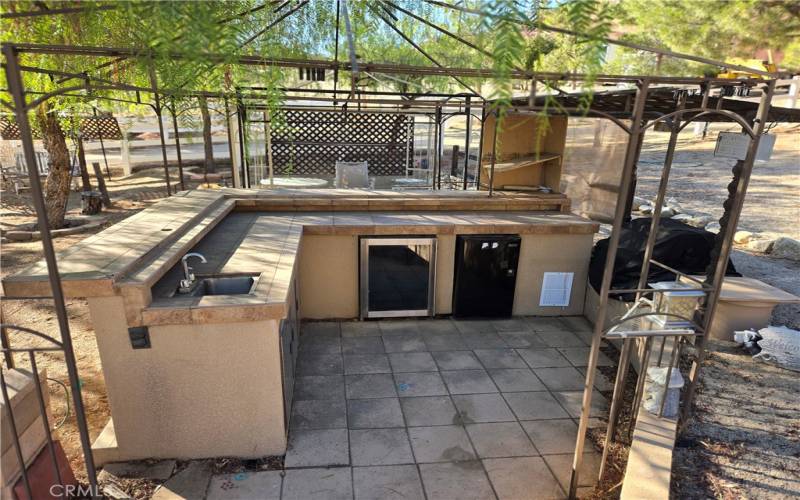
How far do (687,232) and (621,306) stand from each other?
1305 mm

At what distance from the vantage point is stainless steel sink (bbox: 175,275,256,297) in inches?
132

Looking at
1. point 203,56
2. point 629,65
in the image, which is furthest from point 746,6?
point 203,56

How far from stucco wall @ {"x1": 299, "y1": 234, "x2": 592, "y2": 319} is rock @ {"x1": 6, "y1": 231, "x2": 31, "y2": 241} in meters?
6.24

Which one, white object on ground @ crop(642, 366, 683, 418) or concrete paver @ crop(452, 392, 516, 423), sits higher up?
white object on ground @ crop(642, 366, 683, 418)

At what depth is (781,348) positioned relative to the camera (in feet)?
13.2

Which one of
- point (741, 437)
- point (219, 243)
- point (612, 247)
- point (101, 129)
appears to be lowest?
point (741, 437)

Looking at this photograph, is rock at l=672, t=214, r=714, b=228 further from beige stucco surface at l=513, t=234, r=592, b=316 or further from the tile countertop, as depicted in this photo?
beige stucco surface at l=513, t=234, r=592, b=316

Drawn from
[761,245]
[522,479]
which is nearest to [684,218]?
[761,245]

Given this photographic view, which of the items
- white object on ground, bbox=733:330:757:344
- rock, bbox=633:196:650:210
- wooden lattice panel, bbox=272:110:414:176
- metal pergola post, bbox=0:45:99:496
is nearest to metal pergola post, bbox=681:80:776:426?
white object on ground, bbox=733:330:757:344

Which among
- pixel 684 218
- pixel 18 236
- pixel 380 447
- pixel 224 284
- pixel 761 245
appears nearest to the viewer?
pixel 380 447

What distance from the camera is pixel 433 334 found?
502 centimetres

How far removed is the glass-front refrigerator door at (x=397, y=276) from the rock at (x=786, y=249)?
5.95 metres

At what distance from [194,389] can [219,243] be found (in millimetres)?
1610

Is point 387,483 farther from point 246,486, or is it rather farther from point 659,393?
point 659,393
